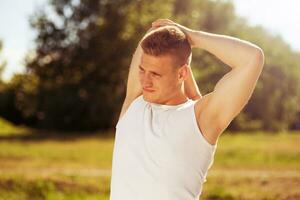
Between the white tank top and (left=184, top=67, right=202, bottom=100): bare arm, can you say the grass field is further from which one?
the white tank top

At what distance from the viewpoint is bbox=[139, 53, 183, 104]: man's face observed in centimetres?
254

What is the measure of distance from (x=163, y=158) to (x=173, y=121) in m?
0.14

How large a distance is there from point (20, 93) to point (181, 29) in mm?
34784

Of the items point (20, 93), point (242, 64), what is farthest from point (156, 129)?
point (20, 93)

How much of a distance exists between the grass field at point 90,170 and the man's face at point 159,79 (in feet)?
24.5

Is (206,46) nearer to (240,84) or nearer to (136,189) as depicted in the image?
(240,84)

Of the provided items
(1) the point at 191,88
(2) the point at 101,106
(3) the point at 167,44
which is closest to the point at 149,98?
(3) the point at 167,44

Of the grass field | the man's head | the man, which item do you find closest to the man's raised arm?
the man

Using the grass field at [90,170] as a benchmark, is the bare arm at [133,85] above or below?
above

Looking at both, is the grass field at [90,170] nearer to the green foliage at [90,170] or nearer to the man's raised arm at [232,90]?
the green foliage at [90,170]

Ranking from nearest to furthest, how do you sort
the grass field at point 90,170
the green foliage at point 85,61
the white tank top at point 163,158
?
the white tank top at point 163,158 → the grass field at point 90,170 → the green foliage at point 85,61

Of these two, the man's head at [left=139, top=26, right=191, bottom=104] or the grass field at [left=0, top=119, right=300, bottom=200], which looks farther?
the grass field at [left=0, top=119, right=300, bottom=200]

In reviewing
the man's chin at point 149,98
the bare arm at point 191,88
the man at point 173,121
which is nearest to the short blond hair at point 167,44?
the man at point 173,121

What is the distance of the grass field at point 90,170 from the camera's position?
1062 centimetres
